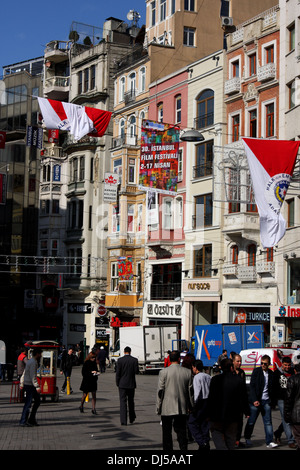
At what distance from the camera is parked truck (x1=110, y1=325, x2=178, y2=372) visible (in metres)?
42.7

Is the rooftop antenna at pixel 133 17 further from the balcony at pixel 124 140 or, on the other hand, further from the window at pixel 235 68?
the window at pixel 235 68

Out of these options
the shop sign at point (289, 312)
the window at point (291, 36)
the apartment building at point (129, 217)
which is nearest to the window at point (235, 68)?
the window at point (291, 36)

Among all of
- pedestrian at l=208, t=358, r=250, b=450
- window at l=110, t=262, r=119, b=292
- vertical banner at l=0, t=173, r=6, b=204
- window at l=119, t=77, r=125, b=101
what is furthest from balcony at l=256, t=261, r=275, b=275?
vertical banner at l=0, t=173, r=6, b=204

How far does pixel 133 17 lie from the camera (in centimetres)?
6612

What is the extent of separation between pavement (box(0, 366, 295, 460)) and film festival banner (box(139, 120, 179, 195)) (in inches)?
517

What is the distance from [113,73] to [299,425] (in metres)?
51.5

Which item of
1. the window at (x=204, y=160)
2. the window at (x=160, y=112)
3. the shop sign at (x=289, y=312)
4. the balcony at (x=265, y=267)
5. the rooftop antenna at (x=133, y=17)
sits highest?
the rooftop antenna at (x=133, y=17)

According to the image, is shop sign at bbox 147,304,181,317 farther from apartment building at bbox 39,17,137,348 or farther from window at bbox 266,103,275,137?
window at bbox 266,103,275,137

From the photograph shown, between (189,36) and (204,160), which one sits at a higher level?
(189,36)

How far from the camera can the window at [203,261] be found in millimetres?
45125

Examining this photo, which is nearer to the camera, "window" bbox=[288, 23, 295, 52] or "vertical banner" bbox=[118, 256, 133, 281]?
"window" bbox=[288, 23, 295, 52]

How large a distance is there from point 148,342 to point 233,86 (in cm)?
1505

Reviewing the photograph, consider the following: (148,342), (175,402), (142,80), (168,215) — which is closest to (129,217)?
(168,215)

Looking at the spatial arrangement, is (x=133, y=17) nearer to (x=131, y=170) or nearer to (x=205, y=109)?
(x=131, y=170)
